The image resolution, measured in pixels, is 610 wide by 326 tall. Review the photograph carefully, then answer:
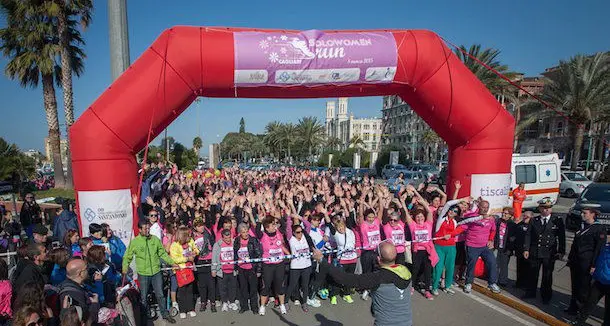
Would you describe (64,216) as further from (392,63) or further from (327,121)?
(327,121)

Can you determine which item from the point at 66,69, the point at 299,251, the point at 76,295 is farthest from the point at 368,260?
the point at 66,69

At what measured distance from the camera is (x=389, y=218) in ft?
20.2

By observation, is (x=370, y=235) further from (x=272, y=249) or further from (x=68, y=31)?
(x=68, y=31)

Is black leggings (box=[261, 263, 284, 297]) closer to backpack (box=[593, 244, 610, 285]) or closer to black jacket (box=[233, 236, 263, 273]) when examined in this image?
black jacket (box=[233, 236, 263, 273])

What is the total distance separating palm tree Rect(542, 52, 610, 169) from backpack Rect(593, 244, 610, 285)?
20.6 meters

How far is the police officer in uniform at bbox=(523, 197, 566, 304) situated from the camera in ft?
17.8

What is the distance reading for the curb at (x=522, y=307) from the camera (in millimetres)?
4820

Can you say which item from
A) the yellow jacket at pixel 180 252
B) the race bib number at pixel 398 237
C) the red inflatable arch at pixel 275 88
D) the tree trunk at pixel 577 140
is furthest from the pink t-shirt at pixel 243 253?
the tree trunk at pixel 577 140

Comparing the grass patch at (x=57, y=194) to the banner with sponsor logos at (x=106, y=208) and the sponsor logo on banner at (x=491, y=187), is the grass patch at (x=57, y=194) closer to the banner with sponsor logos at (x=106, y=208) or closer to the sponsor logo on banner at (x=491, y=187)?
the banner with sponsor logos at (x=106, y=208)

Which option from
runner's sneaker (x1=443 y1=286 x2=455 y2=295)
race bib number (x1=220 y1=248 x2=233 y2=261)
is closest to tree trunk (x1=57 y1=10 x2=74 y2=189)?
race bib number (x1=220 y1=248 x2=233 y2=261)

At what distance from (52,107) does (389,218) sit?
17706 mm

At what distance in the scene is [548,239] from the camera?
545cm

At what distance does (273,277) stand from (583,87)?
24144 mm

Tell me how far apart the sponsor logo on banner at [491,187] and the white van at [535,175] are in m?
6.42
